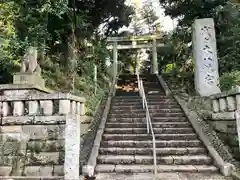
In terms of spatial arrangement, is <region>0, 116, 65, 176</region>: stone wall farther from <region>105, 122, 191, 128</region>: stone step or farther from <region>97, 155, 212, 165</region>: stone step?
<region>105, 122, 191, 128</region>: stone step

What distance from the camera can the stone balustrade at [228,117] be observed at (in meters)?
5.40

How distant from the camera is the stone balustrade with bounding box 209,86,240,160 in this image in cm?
540

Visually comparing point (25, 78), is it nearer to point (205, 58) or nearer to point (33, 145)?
point (33, 145)

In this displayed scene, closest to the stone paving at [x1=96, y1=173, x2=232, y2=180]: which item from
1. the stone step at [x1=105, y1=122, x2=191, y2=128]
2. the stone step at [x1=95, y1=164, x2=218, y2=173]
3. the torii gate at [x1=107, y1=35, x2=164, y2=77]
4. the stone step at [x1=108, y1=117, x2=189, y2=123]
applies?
the stone step at [x1=95, y1=164, x2=218, y2=173]

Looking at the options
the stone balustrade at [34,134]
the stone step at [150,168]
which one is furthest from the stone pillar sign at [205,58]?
the stone balustrade at [34,134]

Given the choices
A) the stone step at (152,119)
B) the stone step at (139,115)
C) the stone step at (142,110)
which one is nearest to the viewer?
the stone step at (152,119)

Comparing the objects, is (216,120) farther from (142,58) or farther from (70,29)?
(142,58)

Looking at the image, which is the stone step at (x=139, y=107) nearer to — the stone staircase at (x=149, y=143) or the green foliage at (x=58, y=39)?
the stone staircase at (x=149, y=143)

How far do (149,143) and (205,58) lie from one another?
4592 mm

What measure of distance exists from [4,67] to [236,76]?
6.43 m

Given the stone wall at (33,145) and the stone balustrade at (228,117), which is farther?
the stone balustrade at (228,117)

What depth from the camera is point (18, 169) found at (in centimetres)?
500

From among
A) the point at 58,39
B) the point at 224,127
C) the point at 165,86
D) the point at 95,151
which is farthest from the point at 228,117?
the point at 58,39

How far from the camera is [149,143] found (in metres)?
6.21
